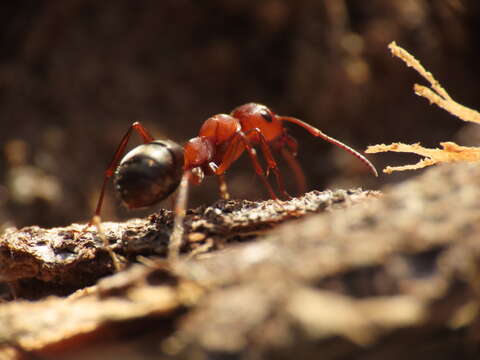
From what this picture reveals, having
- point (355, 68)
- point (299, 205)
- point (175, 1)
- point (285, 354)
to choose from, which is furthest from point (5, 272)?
point (175, 1)

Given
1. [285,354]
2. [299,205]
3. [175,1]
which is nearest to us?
[285,354]

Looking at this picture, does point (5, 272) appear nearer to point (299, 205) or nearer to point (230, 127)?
point (299, 205)

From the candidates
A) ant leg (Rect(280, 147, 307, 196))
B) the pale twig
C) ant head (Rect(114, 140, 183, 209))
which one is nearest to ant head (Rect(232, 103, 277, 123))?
ant leg (Rect(280, 147, 307, 196))

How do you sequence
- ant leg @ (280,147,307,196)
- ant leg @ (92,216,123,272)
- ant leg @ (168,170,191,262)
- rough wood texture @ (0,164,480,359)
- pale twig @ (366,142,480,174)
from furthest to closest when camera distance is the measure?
ant leg @ (280,147,307,196) → pale twig @ (366,142,480,174) → ant leg @ (92,216,123,272) → ant leg @ (168,170,191,262) → rough wood texture @ (0,164,480,359)

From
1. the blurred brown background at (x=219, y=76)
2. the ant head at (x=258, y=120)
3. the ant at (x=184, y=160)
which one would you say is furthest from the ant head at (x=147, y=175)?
the blurred brown background at (x=219, y=76)

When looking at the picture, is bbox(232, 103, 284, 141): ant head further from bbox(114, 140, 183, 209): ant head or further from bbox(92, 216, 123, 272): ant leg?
bbox(92, 216, 123, 272): ant leg

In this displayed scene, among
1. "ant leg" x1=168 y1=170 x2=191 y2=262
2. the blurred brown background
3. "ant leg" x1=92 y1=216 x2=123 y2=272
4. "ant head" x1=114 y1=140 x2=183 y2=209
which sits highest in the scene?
the blurred brown background
